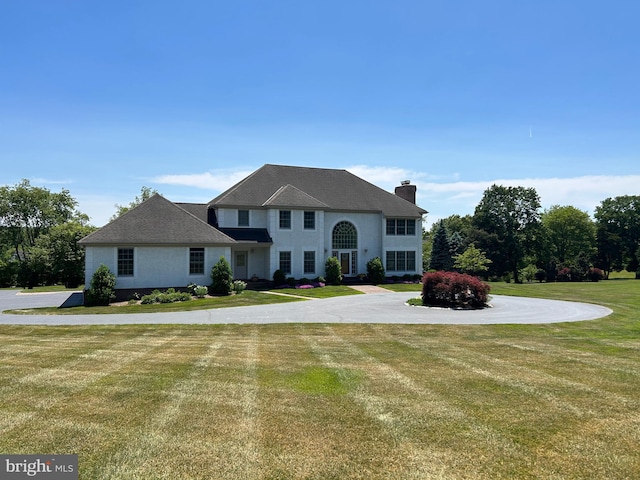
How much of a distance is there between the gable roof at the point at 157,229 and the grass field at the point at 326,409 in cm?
1591

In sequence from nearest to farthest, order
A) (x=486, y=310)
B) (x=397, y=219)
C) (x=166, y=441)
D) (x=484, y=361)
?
1. (x=166, y=441)
2. (x=484, y=361)
3. (x=486, y=310)
4. (x=397, y=219)

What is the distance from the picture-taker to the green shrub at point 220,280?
94.2 feet

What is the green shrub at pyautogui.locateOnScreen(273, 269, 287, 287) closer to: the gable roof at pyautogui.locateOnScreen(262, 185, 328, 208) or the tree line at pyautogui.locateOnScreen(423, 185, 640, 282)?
the gable roof at pyautogui.locateOnScreen(262, 185, 328, 208)

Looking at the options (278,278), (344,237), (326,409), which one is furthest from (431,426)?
(344,237)

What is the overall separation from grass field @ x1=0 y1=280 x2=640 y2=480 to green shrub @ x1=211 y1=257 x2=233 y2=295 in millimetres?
16310

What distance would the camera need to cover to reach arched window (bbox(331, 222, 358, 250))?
123ft

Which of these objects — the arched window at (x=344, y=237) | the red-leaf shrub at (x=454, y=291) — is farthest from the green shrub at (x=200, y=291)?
the red-leaf shrub at (x=454, y=291)

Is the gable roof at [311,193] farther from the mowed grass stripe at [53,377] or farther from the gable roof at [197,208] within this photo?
the mowed grass stripe at [53,377]

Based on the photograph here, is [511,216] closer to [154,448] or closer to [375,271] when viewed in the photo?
[375,271]

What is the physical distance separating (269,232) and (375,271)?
31.2 feet

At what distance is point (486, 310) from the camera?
22.5m

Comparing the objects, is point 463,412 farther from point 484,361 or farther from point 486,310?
point 486,310

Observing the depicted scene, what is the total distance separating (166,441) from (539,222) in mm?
65266

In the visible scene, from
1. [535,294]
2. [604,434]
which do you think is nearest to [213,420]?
[604,434]
